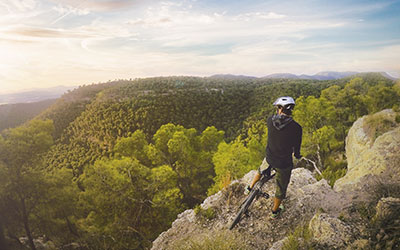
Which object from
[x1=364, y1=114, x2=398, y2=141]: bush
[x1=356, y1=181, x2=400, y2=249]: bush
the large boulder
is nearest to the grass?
[x1=356, y1=181, x2=400, y2=249]: bush

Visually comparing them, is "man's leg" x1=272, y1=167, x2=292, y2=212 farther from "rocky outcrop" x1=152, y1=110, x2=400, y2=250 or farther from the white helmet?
the white helmet

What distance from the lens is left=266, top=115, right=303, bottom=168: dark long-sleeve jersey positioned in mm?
3895

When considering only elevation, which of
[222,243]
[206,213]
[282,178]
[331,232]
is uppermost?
[282,178]

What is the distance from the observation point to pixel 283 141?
13.2ft

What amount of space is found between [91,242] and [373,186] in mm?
16256

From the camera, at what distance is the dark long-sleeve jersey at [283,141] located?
3.89 meters

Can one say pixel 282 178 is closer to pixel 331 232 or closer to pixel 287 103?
pixel 331 232

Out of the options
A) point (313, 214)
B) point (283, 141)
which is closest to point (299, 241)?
point (313, 214)

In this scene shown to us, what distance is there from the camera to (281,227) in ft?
15.4

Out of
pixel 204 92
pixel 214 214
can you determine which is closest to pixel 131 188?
pixel 214 214

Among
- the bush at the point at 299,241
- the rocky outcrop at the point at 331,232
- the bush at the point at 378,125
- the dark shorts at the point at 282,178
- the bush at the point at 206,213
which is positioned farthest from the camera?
the bush at the point at 378,125

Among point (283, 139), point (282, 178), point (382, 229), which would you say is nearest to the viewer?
point (382, 229)

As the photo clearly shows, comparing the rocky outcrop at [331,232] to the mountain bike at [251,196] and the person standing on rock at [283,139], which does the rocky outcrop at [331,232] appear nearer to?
the person standing on rock at [283,139]

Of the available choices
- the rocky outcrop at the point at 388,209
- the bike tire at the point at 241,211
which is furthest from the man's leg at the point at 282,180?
the rocky outcrop at the point at 388,209
